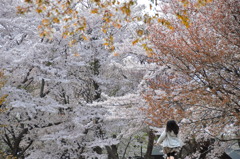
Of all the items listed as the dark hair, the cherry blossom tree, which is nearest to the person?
the dark hair

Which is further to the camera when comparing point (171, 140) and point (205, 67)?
point (205, 67)

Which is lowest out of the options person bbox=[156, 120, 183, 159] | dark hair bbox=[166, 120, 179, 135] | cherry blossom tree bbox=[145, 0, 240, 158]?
person bbox=[156, 120, 183, 159]

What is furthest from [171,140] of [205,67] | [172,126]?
[205,67]

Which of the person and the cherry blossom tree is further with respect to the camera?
the cherry blossom tree

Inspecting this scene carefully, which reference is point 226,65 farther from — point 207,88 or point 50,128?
point 50,128

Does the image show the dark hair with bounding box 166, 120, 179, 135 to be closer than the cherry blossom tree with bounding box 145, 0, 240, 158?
Yes

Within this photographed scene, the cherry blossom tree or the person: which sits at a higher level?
the cherry blossom tree

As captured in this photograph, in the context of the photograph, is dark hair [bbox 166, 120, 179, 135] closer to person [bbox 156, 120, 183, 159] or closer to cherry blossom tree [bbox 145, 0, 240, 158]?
person [bbox 156, 120, 183, 159]

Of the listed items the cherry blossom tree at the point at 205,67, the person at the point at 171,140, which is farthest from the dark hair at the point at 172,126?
the cherry blossom tree at the point at 205,67

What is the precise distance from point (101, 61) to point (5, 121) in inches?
180

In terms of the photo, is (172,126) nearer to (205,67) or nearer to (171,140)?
(171,140)

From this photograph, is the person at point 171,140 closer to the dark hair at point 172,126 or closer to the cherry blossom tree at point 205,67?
the dark hair at point 172,126

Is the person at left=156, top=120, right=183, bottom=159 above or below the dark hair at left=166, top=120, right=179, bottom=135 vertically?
below

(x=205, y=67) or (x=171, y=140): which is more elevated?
(x=205, y=67)
